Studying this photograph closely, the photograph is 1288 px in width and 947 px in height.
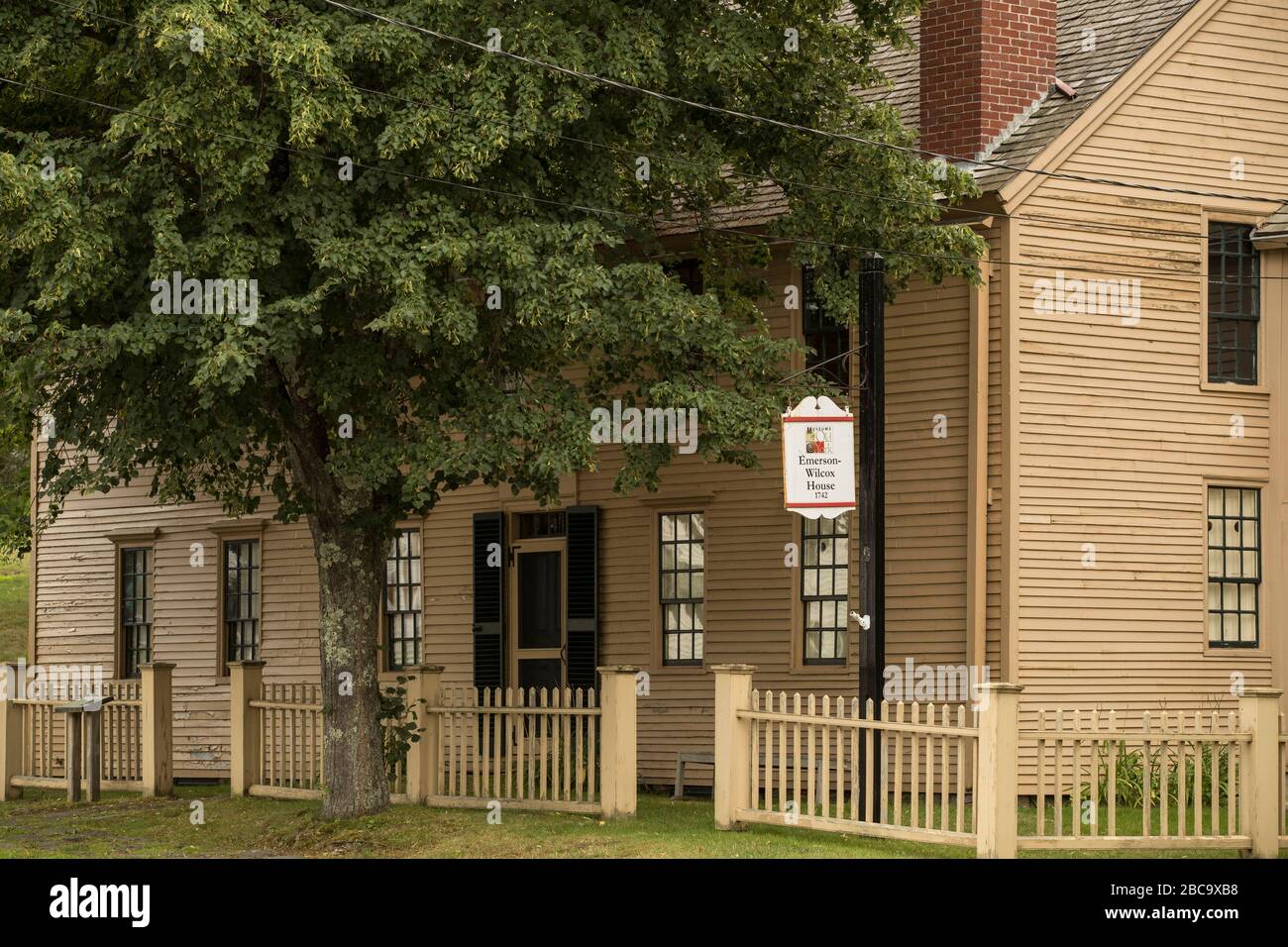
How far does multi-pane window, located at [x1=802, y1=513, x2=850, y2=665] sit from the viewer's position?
64.8 feet

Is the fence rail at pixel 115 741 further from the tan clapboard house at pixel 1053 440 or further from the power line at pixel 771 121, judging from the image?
the power line at pixel 771 121

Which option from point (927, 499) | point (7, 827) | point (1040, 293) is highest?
point (1040, 293)

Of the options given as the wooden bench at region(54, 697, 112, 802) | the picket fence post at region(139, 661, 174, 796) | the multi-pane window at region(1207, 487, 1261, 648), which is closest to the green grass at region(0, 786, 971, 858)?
the wooden bench at region(54, 697, 112, 802)

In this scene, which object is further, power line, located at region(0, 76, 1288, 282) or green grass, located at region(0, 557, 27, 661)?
green grass, located at region(0, 557, 27, 661)

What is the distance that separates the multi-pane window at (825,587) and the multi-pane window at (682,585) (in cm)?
142

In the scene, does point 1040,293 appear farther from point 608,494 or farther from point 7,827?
point 7,827

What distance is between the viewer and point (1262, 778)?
46.3ft

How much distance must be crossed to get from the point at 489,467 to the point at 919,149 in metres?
6.95

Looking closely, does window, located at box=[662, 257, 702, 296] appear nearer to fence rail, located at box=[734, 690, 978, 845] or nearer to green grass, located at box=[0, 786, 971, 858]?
green grass, located at box=[0, 786, 971, 858]

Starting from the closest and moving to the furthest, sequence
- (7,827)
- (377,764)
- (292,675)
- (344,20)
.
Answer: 1. (344,20)
2. (377,764)
3. (7,827)
4. (292,675)

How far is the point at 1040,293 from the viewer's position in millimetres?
18625

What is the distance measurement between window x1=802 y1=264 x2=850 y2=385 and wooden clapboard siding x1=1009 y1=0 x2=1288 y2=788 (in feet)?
7.77

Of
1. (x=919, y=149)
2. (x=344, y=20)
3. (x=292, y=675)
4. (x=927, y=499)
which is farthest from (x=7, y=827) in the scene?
(x=919, y=149)

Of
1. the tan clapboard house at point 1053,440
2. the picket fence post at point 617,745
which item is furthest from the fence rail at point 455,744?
the tan clapboard house at point 1053,440
